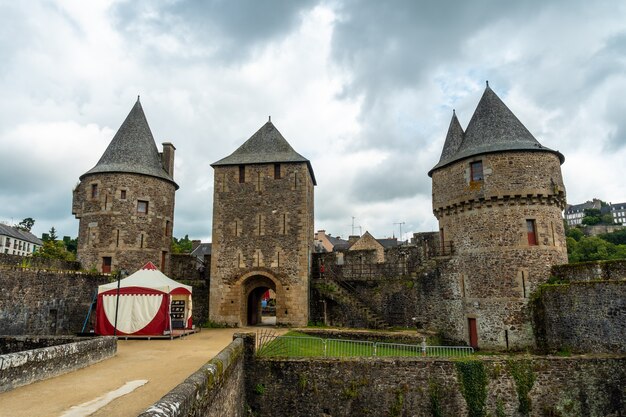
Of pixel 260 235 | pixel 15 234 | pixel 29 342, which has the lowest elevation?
pixel 29 342

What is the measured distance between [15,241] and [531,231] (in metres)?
73.7

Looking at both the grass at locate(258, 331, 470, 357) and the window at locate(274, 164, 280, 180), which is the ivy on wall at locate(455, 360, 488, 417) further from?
the window at locate(274, 164, 280, 180)

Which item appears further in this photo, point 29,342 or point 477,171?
point 477,171

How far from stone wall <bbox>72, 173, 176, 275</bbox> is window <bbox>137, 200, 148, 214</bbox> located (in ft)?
0.49

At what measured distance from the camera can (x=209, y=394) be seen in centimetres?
662

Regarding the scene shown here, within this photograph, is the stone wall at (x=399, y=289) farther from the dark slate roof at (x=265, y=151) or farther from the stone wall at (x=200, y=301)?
the dark slate roof at (x=265, y=151)

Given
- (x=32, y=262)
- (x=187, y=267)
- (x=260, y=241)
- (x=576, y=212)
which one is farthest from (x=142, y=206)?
(x=576, y=212)

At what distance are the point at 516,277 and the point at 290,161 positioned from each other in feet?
41.6

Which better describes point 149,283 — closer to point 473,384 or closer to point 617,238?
point 473,384

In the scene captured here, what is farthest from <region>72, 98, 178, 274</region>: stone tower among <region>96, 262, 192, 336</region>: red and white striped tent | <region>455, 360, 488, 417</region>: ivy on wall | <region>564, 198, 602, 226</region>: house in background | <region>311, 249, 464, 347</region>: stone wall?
<region>564, 198, 602, 226</region>: house in background

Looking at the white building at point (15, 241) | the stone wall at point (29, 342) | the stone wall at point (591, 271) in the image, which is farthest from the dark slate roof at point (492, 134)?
the white building at point (15, 241)

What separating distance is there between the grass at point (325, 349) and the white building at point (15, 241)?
55.6m

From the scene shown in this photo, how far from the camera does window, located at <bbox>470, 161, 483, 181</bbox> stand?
1922 centimetres

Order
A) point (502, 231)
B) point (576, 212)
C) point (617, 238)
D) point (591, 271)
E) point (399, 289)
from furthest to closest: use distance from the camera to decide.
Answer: point (576, 212)
point (617, 238)
point (399, 289)
point (502, 231)
point (591, 271)
